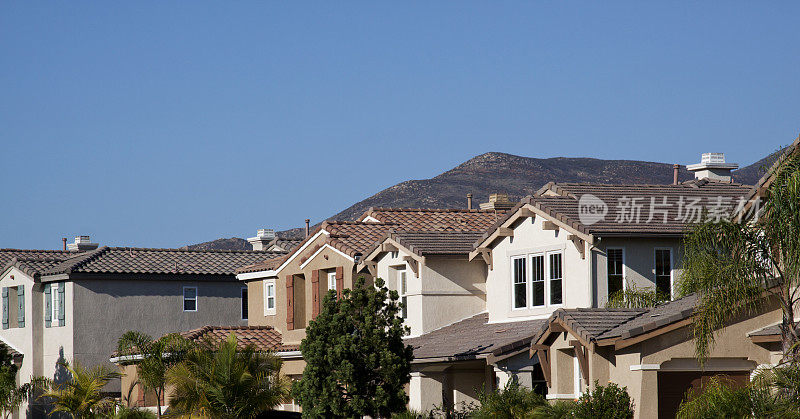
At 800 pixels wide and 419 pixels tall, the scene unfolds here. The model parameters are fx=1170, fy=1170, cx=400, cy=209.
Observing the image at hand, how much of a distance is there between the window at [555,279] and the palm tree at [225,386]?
790 cm

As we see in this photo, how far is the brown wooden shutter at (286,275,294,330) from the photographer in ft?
132

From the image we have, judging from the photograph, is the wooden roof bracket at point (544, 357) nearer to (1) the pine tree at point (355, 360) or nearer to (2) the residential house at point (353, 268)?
(1) the pine tree at point (355, 360)

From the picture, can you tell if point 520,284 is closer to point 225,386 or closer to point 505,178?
point 225,386

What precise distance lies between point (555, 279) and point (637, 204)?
3.05 meters

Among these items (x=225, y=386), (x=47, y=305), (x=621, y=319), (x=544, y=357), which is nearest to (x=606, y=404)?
(x=621, y=319)

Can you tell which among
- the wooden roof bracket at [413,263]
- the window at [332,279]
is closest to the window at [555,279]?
the wooden roof bracket at [413,263]

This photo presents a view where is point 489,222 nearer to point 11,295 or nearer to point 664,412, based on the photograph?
point 664,412

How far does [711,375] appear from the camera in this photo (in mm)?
24047

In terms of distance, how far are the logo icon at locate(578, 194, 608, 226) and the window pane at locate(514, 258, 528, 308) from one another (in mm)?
2411

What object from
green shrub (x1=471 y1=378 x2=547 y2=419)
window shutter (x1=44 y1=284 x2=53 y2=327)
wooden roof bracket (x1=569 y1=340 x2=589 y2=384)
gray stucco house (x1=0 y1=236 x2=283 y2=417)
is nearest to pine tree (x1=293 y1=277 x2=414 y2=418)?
green shrub (x1=471 y1=378 x2=547 y2=419)

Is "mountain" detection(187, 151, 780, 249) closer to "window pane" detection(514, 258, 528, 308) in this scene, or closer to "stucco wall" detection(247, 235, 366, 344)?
"stucco wall" detection(247, 235, 366, 344)

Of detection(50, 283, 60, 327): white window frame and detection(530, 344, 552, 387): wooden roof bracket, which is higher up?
detection(50, 283, 60, 327): white window frame

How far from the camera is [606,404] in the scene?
2317 centimetres

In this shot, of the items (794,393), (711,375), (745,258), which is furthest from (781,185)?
(711,375)
